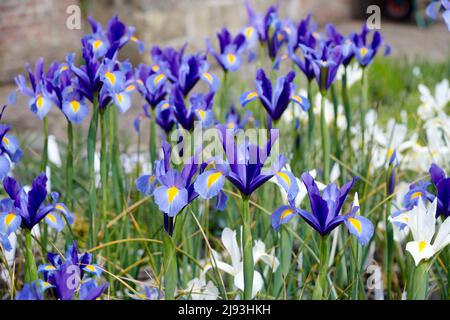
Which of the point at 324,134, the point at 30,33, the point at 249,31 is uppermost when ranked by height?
the point at 30,33

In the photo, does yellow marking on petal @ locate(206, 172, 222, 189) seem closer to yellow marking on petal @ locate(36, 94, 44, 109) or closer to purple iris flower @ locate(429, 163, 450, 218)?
purple iris flower @ locate(429, 163, 450, 218)

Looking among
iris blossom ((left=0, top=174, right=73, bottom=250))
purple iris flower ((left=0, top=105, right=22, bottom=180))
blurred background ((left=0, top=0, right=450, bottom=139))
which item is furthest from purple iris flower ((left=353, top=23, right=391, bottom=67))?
blurred background ((left=0, top=0, right=450, bottom=139))

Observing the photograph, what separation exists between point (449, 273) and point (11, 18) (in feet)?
14.7

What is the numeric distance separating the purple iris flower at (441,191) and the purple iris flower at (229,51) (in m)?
0.86

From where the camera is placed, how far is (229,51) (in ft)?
8.12

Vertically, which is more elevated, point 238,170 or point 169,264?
point 238,170

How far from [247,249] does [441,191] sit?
470 millimetres

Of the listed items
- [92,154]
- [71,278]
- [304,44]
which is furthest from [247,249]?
[304,44]

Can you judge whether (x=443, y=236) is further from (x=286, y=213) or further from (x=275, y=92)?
(x=275, y=92)

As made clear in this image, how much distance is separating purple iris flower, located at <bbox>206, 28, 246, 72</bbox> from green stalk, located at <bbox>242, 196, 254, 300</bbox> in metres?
0.89

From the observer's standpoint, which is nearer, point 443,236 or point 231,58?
point 443,236

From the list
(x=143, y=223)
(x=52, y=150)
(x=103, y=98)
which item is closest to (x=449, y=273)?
(x=103, y=98)
